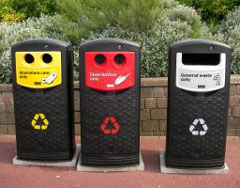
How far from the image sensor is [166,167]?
398cm

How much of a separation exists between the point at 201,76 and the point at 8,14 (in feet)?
22.2

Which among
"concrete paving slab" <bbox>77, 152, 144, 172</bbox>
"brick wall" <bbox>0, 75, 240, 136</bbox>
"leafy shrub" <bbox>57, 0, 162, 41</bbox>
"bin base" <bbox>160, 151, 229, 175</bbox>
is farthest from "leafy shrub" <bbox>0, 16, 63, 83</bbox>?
"bin base" <bbox>160, 151, 229, 175</bbox>

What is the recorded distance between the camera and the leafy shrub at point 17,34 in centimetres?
532

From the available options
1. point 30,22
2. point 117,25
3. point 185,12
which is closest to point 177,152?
point 117,25

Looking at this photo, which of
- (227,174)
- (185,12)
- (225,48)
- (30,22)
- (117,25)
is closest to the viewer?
(225,48)

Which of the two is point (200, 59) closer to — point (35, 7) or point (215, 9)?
point (215, 9)

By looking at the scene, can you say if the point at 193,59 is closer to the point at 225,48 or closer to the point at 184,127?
the point at 225,48

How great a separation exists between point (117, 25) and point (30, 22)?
218cm

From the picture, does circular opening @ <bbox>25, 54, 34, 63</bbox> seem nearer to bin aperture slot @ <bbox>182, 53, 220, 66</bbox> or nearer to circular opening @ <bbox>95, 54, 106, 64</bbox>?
circular opening @ <bbox>95, 54, 106, 64</bbox>

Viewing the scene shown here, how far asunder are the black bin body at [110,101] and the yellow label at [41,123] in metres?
0.43

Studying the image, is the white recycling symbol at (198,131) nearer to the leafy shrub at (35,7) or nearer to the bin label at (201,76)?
the bin label at (201,76)

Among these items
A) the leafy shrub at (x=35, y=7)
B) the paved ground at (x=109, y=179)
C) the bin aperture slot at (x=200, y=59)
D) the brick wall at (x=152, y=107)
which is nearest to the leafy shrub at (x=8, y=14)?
the leafy shrub at (x=35, y=7)

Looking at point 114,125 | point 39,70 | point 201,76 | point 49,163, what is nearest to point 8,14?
point 39,70

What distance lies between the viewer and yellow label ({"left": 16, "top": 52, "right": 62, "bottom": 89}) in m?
3.84
